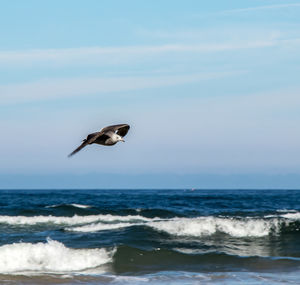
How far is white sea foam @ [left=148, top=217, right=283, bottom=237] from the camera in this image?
20281 mm

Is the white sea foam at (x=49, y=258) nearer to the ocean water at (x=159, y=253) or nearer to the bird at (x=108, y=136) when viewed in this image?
the ocean water at (x=159, y=253)

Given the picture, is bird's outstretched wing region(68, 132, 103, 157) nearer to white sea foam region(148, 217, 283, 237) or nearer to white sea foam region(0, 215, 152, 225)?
white sea foam region(148, 217, 283, 237)

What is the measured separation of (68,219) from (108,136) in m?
16.6

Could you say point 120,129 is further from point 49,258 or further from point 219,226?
point 219,226

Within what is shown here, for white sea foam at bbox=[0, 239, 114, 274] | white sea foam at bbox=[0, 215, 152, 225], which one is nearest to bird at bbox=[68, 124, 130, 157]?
white sea foam at bbox=[0, 239, 114, 274]

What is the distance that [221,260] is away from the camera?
→ 14.9m

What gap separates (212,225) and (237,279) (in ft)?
29.9

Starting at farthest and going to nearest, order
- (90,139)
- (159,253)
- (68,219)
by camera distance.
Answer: (68,219), (159,253), (90,139)

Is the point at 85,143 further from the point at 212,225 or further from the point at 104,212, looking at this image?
the point at 104,212

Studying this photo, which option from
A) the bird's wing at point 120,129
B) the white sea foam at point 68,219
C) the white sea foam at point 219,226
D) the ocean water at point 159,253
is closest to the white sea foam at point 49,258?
the ocean water at point 159,253

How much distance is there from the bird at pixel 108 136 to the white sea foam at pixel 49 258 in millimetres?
3603

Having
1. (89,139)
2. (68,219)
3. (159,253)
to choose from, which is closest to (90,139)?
(89,139)

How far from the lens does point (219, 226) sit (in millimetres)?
21391

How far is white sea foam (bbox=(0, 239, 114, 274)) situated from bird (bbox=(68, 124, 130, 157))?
3.60 meters
